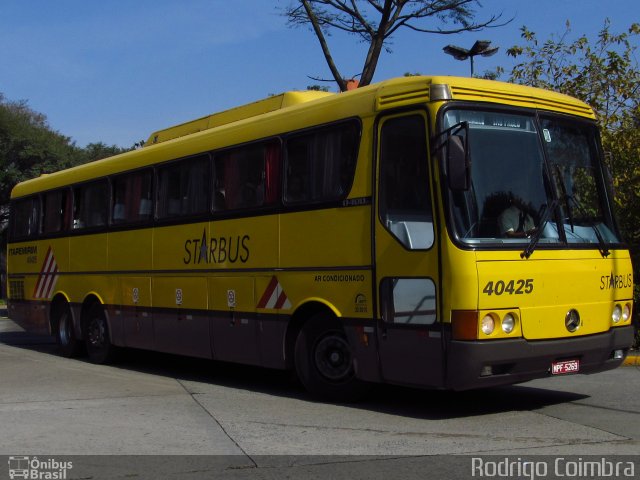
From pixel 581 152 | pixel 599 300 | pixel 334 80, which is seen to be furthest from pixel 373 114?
pixel 334 80

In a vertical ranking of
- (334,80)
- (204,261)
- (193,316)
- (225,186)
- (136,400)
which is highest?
(334,80)

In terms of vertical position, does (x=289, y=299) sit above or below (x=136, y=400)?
above

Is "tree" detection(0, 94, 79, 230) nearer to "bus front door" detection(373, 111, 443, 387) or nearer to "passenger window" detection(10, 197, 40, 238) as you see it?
"passenger window" detection(10, 197, 40, 238)

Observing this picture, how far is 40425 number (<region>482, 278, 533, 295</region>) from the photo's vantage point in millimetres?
7676

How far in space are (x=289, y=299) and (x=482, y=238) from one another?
2763mm

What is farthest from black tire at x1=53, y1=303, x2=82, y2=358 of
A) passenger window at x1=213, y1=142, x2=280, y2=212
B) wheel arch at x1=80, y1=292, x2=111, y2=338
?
passenger window at x1=213, y1=142, x2=280, y2=212

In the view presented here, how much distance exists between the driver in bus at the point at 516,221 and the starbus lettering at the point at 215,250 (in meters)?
3.56

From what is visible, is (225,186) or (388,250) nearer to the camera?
(388,250)

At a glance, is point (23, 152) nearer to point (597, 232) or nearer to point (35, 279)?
point (35, 279)

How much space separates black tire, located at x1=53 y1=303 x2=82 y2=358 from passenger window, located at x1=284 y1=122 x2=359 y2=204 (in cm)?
696

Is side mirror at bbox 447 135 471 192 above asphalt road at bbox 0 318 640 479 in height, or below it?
above

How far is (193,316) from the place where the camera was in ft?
37.8

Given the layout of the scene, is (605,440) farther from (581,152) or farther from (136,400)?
(136,400)
